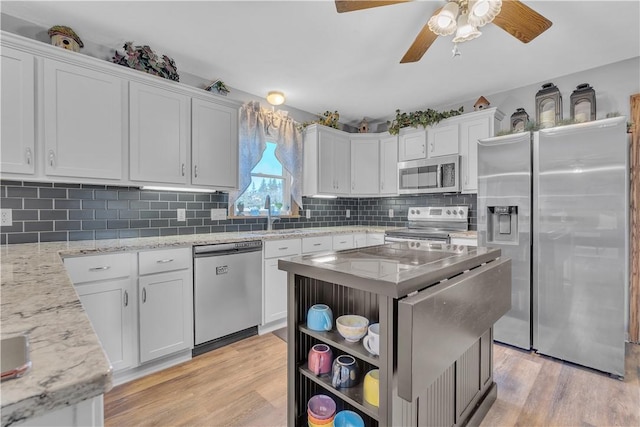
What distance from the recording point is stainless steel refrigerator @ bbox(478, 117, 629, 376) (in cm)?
213

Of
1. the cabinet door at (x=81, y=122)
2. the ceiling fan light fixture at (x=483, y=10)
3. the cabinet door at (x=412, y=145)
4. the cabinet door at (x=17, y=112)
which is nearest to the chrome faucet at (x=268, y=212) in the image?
the cabinet door at (x=81, y=122)

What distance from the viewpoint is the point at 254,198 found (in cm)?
351

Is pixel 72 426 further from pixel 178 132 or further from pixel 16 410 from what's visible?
pixel 178 132

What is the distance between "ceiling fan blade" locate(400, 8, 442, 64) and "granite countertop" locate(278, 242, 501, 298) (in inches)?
56.4

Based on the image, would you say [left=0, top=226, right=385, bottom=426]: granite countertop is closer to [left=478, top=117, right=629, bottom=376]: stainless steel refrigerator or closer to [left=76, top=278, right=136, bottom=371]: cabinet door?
[left=76, top=278, right=136, bottom=371]: cabinet door

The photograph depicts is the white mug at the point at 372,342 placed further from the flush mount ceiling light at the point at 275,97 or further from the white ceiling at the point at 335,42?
the flush mount ceiling light at the point at 275,97

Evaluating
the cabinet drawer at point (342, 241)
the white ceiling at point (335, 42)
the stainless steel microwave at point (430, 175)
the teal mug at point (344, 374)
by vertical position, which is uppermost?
the white ceiling at point (335, 42)

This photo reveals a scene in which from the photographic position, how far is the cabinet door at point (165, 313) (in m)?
2.15

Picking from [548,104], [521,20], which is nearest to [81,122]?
[521,20]

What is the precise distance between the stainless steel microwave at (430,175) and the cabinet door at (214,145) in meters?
2.15

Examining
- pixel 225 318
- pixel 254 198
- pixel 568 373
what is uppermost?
pixel 254 198

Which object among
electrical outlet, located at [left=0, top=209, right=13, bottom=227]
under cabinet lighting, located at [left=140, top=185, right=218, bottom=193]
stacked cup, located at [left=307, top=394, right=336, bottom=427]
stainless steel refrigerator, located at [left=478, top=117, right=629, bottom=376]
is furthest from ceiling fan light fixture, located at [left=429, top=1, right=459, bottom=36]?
electrical outlet, located at [left=0, top=209, right=13, bottom=227]

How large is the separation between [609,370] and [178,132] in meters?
3.81

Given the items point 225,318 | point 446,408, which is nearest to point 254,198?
point 225,318
